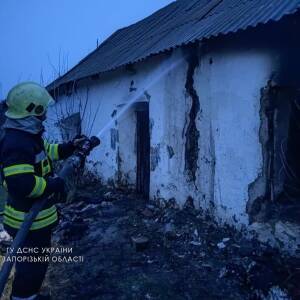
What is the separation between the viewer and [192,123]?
18.6 ft

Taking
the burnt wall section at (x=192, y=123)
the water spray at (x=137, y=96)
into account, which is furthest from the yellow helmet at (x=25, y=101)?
the water spray at (x=137, y=96)

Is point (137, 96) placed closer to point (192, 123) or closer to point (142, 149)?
point (142, 149)

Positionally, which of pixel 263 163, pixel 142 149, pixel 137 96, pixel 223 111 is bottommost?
pixel 142 149

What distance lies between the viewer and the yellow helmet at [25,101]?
285cm

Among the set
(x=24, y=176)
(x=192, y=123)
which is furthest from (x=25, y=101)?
(x=192, y=123)

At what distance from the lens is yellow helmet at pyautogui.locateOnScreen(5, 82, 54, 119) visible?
285 cm

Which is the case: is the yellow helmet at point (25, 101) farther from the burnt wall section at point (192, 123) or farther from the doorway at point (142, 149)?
the doorway at point (142, 149)

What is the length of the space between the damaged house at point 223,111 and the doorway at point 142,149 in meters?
0.02

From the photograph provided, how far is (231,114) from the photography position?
4789mm

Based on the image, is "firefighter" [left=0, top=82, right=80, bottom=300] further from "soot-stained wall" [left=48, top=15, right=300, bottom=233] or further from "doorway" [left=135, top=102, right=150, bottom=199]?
"doorway" [left=135, top=102, right=150, bottom=199]

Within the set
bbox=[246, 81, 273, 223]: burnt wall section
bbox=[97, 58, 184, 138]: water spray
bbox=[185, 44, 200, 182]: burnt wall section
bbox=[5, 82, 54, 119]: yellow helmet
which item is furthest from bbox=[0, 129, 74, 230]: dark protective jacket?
bbox=[97, 58, 184, 138]: water spray

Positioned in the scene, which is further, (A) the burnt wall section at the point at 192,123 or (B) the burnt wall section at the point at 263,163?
(A) the burnt wall section at the point at 192,123

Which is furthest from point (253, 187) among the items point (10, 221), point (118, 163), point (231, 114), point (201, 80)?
point (118, 163)

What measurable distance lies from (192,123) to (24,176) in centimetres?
353
